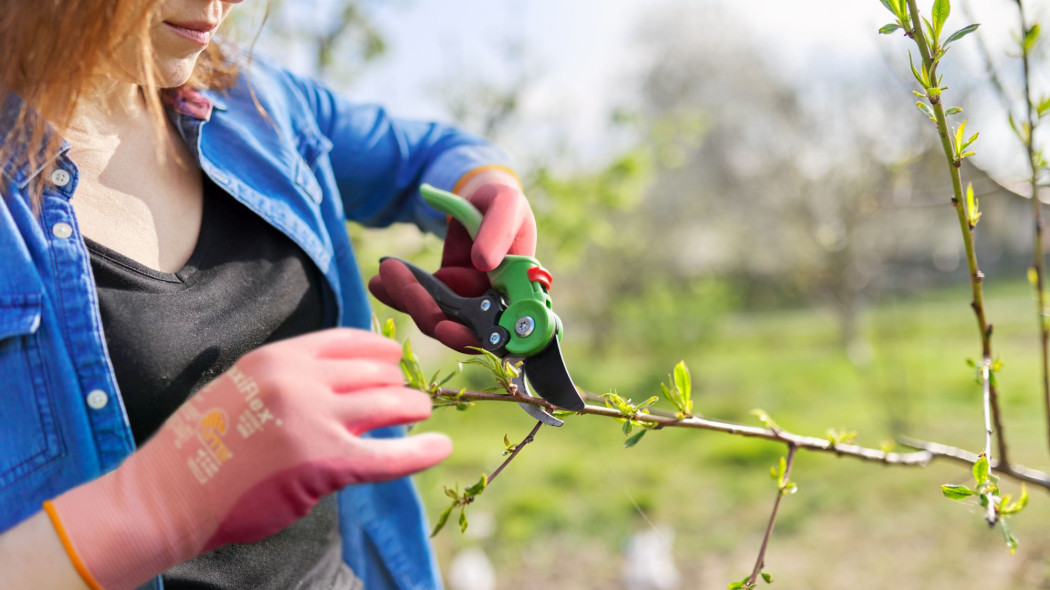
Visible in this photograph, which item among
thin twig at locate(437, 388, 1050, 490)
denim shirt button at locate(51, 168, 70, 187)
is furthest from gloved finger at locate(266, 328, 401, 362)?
denim shirt button at locate(51, 168, 70, 187)

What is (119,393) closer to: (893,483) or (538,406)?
(538,406)

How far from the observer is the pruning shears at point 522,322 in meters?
1.09

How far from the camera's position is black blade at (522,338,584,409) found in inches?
42.3

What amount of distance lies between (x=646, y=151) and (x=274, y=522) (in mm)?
4034

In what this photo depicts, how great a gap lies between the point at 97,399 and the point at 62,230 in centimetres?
23

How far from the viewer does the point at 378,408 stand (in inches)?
33.4

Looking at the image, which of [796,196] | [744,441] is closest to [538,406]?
[744,441]

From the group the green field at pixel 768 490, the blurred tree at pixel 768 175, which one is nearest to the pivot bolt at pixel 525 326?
the green field at pixel 768 490

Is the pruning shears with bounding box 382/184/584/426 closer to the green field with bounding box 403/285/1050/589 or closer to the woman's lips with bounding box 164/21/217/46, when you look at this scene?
the woman's lips with bounding box 164/21/217/46

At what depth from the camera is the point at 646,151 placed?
460 cm

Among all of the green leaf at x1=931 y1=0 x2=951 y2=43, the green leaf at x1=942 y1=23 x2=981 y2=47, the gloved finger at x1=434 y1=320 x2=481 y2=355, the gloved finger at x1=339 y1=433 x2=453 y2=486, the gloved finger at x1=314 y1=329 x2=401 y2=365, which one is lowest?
the gloved finger at x1=339 y1=433 x2=453 y2=486

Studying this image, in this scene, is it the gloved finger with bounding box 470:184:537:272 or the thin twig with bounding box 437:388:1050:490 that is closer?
the thin twig with bounding box 437:388:1050:490

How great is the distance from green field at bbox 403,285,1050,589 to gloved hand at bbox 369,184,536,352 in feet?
4.34

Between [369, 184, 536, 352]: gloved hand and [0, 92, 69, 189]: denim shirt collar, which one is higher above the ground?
[0, 92, 69, 189]: denim shirt collar
